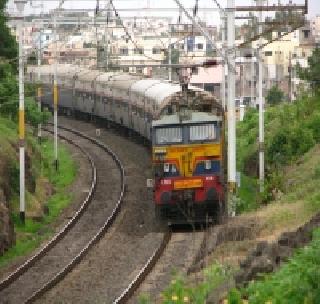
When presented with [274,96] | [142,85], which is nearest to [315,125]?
[142,85]

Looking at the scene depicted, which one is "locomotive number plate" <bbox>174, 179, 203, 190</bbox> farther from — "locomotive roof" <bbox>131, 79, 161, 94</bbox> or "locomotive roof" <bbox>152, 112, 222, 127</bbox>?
"locomotive roof" <bbox>131, 79, 161, 94</bbox>

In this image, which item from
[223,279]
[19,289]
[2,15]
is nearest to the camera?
[223,279]

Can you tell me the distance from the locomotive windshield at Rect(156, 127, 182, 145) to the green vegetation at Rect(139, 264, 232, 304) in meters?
10.3

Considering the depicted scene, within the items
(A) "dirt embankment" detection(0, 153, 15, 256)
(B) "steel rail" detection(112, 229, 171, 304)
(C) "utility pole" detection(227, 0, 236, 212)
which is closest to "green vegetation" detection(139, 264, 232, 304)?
(B) "steel rail" detection(112, 229, 171, 304)

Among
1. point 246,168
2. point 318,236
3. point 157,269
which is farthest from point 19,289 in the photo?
point 246,168

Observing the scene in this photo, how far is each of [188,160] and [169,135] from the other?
2.60 ft

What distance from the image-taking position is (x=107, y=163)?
37.2 metres

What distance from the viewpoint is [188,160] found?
25172mm

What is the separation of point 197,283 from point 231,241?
13.8ft

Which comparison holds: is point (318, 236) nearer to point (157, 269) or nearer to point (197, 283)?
point (197, 283)

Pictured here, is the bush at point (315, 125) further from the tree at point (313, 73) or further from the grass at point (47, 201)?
the grass at point (47, 201)

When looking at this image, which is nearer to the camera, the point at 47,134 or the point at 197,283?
the point at 197,283

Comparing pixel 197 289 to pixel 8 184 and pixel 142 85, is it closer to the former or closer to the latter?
pixel 8 184

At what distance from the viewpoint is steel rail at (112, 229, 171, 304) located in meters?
18.1
